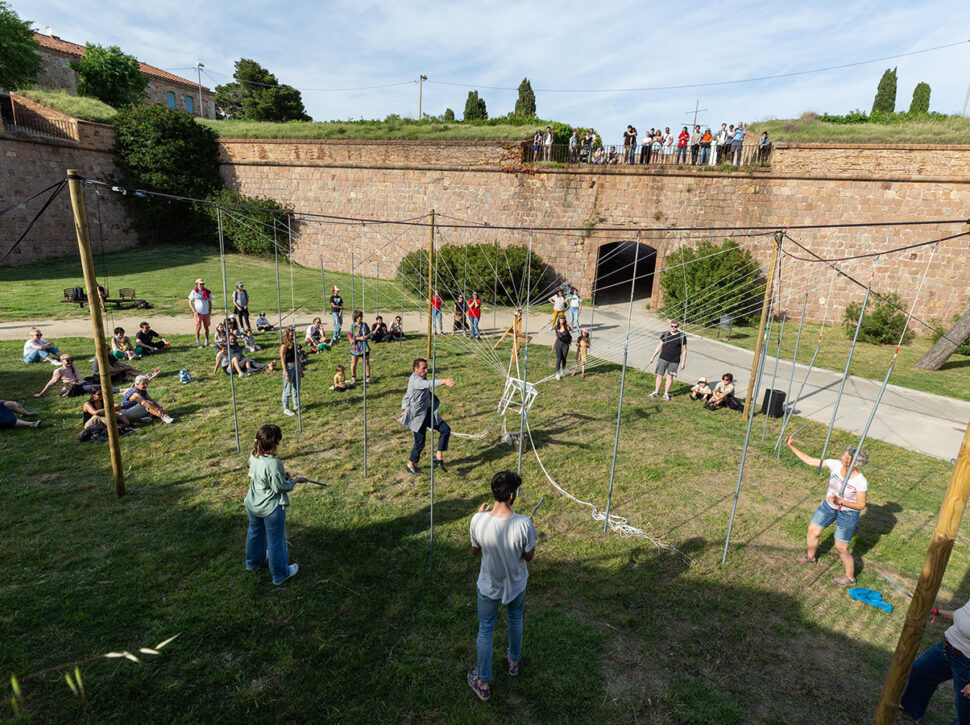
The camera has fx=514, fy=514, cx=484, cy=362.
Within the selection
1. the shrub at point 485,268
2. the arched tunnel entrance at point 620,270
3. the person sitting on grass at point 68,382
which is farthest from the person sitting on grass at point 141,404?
the arched tunnel entrance at point 620,270

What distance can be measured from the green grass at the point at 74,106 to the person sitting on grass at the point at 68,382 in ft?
73.7

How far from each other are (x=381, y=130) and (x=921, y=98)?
3474 centimetres

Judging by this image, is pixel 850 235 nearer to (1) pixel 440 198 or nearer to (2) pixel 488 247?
(2) pixel 488 247

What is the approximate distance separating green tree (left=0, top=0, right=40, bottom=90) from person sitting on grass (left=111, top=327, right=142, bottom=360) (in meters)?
26.2

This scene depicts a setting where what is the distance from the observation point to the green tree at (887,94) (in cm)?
3338

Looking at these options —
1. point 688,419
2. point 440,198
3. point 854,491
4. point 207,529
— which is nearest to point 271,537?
point 207,529

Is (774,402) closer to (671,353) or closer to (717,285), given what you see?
(671,353)

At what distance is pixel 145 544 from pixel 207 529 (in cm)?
58

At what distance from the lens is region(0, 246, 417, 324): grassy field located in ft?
55.0

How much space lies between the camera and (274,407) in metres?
9.40

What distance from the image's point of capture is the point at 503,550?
354 centimetres

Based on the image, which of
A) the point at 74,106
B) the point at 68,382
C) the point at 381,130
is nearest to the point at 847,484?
the point at 68,382

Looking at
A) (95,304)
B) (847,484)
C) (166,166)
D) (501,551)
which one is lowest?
(847,484)

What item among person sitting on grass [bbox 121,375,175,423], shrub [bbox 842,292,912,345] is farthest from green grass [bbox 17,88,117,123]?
shrub [bbox 842,292,912,345]
